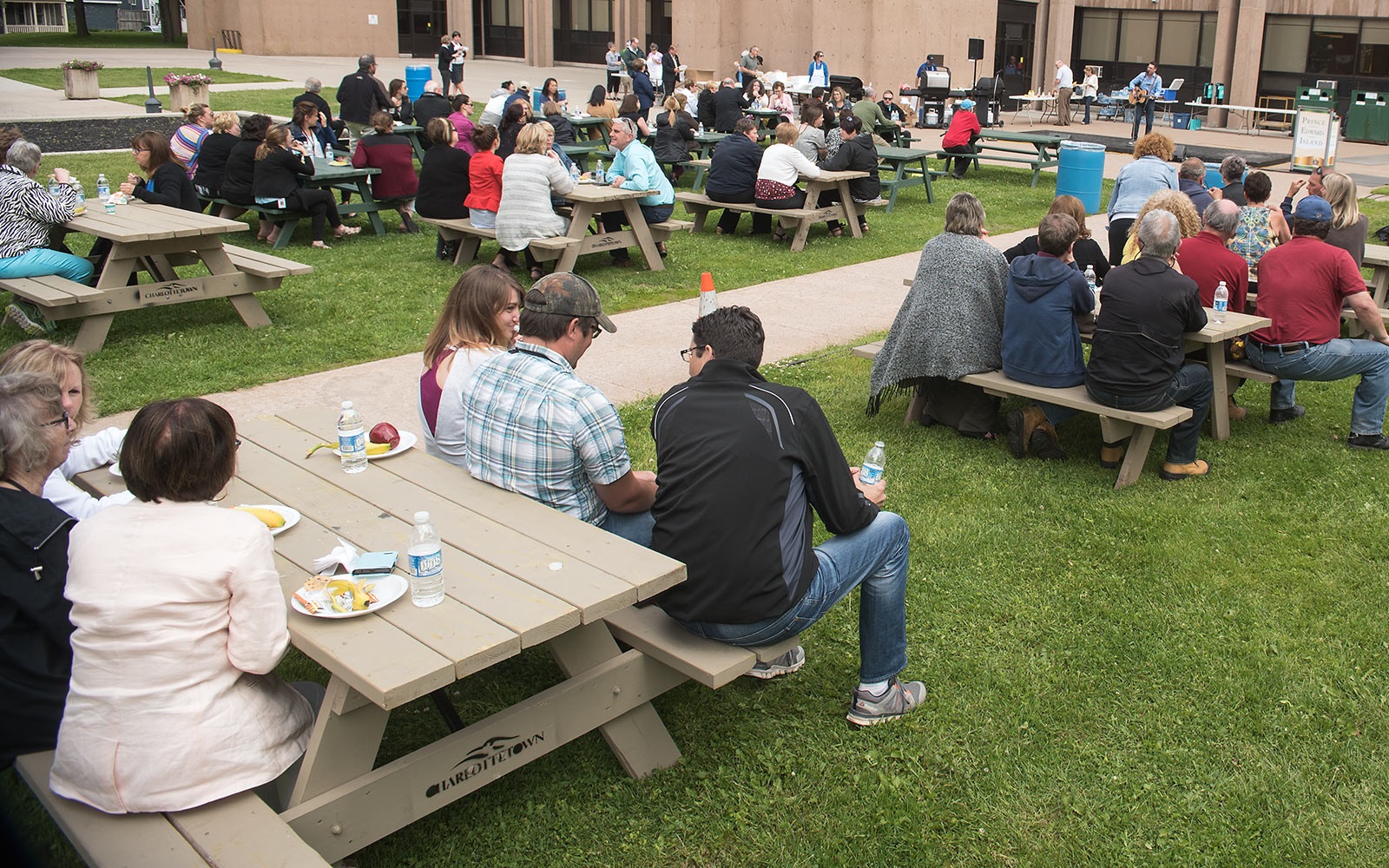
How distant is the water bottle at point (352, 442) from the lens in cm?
378

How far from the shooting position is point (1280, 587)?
4.69 meters

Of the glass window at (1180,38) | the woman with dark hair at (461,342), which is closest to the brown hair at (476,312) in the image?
the woman with dark hair at (461,342)

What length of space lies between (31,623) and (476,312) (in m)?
1.87

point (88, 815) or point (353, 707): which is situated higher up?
point (353, 707)

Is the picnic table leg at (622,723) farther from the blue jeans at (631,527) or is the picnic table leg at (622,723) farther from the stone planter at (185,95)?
the stone planter at (185,95)

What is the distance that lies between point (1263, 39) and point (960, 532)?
31.2m

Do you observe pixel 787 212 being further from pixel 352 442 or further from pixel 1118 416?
pixel 352 442

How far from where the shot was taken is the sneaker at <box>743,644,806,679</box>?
159 inches

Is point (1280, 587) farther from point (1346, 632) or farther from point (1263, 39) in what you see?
point (1263, 39)

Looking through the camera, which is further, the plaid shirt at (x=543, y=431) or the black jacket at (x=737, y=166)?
the black jacket at (x=737, y=166)

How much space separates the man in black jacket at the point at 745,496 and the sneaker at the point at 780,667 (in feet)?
2.08

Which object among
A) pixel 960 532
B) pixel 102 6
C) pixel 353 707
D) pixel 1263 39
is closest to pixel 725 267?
pixel 960 532

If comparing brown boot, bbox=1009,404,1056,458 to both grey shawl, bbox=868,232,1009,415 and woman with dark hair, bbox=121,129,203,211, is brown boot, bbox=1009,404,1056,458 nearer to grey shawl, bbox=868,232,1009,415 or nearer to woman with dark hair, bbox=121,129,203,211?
grey shawl, bbox=868,232,1009,415

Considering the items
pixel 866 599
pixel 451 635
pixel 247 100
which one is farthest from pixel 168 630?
pixel 247 100
